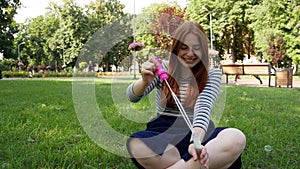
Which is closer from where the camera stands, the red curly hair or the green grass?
the red curly hair

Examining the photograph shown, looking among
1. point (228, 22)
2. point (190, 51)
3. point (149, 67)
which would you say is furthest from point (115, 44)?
point (228, 22)

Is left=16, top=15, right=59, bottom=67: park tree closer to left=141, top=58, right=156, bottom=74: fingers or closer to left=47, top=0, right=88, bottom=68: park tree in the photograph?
left=47, top=0, right=88, bottom=68: park tree

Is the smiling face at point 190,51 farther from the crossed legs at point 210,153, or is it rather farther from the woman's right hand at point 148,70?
the crossed legs at point 210,153

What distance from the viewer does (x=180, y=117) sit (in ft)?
5.69

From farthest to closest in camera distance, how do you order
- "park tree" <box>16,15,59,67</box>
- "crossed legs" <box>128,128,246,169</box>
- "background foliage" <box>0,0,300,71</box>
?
"park tree" <box>16,15,59,67</box>, "background foliage" <box>0,0,300,71</box>, "crossed legs" <box>128,128,246,169</box>

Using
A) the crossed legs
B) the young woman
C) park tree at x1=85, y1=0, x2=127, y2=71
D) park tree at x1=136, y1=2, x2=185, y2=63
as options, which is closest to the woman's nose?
the young woman

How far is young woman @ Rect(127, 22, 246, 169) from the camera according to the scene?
1.49 meters

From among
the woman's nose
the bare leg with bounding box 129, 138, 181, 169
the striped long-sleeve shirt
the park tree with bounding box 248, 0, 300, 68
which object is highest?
the park tree with bounding box 248, 0, 300, 68

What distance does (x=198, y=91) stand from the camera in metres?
1.71

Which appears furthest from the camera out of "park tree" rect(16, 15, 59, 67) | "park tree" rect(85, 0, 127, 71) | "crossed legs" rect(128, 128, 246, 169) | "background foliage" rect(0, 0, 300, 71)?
"park tree" rect(16, 15, 59, 67)

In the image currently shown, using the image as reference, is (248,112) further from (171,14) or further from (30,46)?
(30,46)

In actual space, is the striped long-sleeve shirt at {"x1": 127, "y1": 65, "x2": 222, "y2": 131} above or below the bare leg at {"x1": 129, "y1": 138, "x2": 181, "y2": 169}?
above

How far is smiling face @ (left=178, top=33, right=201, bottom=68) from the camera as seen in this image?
5.41 feet

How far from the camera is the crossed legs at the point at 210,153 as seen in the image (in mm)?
1463
